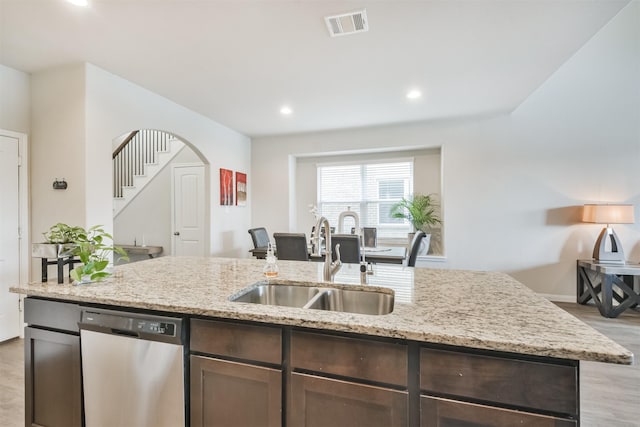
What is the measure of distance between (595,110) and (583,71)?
577 millimetres

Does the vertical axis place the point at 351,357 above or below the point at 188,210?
below

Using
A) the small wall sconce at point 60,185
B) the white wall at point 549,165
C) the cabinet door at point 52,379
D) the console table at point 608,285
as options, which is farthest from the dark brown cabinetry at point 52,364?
the console table at point 608,285

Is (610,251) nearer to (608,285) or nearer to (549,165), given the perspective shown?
(608,285)

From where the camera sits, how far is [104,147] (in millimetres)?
3082

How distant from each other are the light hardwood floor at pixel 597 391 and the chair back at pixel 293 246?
250cm

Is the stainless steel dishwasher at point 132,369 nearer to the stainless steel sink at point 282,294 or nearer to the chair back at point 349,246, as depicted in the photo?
the stainless steel sink at point 282,294

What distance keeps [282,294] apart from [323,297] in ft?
0.87

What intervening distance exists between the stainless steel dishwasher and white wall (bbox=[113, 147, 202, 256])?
14.5 ft

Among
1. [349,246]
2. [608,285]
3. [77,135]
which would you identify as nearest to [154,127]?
[77,135]

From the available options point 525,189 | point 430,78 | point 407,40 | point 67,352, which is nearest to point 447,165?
point 525,189

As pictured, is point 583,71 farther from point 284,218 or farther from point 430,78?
point 284,218

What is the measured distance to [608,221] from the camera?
3.79 m

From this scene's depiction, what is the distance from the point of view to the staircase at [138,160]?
221 inches

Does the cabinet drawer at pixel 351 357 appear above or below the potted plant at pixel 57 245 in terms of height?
below
